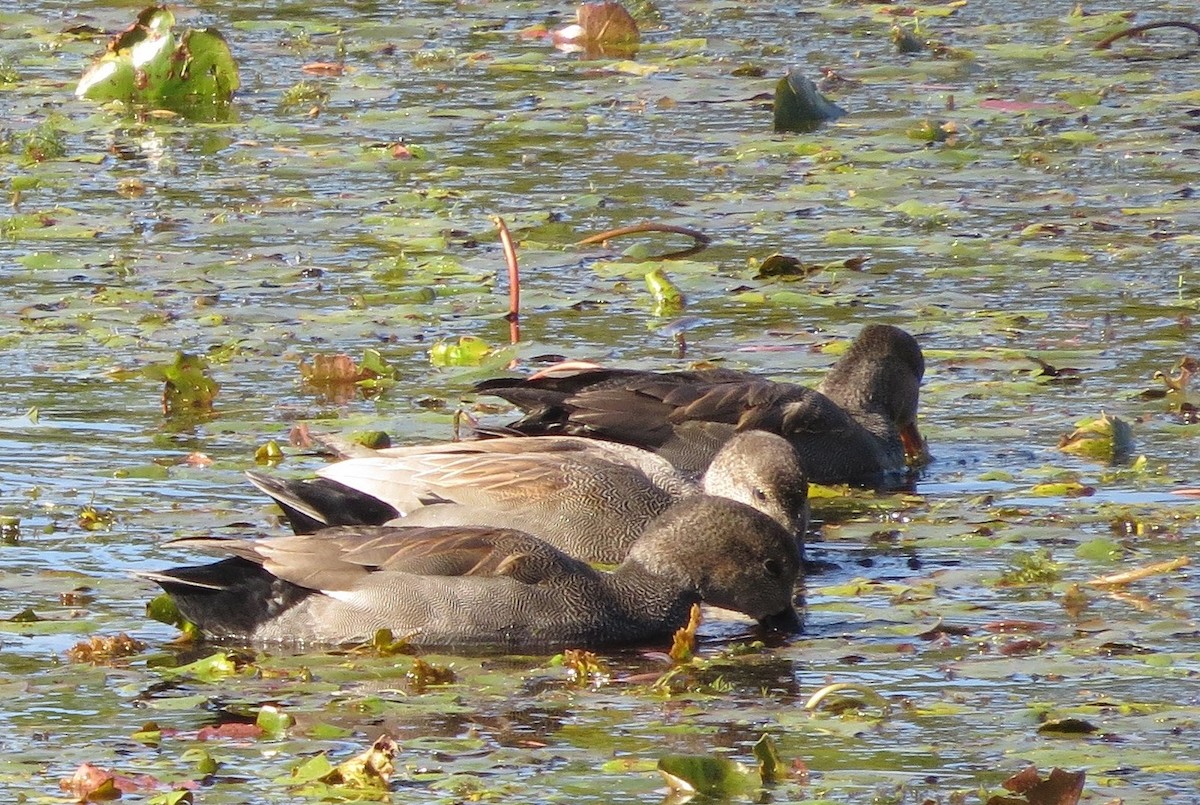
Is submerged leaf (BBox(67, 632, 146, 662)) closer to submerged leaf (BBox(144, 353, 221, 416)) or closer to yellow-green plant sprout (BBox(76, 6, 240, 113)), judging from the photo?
submerged leaf (BBox(144, 353, 221, 416))

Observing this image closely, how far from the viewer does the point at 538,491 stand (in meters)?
8.12

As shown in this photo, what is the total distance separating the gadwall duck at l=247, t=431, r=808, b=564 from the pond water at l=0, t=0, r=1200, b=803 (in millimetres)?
306

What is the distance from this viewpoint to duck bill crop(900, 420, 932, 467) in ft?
30.7

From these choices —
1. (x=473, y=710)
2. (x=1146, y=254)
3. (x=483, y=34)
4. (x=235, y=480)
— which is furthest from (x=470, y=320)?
(x=483, y=34)

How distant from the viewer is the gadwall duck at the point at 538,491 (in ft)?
26.3

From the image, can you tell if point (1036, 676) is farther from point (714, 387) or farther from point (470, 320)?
point (470, 320)

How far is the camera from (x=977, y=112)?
14.9 m

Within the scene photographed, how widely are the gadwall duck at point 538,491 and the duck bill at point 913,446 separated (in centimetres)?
111

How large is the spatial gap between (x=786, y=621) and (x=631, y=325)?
3544 mm

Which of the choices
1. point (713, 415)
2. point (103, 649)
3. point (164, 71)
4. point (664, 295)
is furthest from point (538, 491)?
point (164, 71)

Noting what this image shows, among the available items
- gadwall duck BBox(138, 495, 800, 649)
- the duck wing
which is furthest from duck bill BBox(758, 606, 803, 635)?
the duck wing

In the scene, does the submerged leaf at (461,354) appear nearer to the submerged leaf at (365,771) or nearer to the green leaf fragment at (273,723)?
the green leaf fragment at (273,723)

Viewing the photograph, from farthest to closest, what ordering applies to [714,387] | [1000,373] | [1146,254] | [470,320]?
1. [1146,254]
2. [470,320]
3. [1000,373]
4. [714,387]

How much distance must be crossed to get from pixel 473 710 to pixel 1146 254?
6.18 metres
